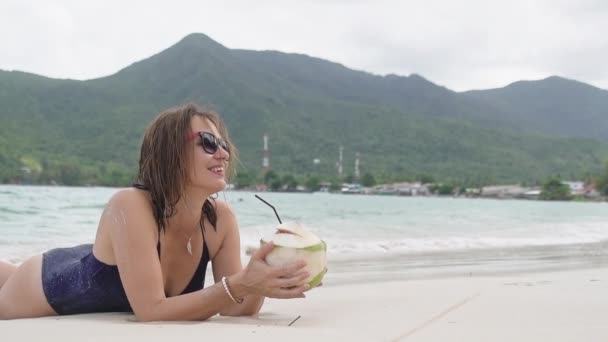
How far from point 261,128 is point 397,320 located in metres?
98.2

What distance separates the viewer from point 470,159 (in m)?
111

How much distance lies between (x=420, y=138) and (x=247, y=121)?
2979 cm

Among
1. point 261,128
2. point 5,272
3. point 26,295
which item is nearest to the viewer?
point 26,295

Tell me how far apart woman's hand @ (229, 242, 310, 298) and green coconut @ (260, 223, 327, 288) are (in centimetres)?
2

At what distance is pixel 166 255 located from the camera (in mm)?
2621

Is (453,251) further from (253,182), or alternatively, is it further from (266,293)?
(253,182)

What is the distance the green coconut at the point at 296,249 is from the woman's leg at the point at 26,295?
3.66 ft

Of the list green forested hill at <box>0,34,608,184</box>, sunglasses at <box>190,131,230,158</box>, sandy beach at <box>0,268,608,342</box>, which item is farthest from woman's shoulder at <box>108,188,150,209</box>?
green forested hill at <box>0,34,608,184</box>

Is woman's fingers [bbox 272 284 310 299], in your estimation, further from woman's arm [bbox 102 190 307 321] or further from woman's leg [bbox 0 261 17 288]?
woman's leg [bbox 0 261 17 288]

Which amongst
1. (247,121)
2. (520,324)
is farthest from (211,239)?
(247,121)

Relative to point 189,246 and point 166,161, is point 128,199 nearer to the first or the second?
point 166,161

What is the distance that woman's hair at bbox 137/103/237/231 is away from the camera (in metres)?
2.49

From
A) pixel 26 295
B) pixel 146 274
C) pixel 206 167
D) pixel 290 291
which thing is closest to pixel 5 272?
pixel 26 295

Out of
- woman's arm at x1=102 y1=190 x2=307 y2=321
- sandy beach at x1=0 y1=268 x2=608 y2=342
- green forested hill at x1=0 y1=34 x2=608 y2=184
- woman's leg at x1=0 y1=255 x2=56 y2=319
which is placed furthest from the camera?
green forested hill at x1=0 y1=34 x2=608 y2=184
